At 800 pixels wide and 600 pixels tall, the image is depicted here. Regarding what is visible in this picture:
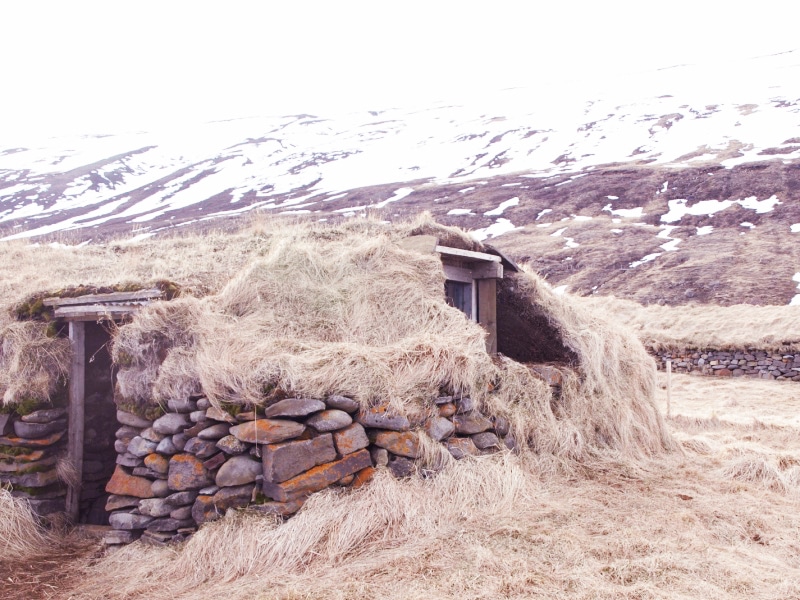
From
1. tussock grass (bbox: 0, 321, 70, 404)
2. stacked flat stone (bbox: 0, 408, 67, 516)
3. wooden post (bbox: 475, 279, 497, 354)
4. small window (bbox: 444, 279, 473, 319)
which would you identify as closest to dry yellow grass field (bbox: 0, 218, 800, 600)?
stacked flat stone (bbox: 0, 408, 67, 516)

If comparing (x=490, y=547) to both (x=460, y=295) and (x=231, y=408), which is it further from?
(x=460, y=295)

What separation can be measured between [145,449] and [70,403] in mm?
1602

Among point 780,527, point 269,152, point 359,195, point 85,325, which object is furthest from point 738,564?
point 269,152

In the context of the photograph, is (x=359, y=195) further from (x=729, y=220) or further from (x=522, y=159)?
(x=729, y=220)

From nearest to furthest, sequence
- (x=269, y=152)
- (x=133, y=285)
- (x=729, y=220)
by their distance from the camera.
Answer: (x=133, y=285) → (x=729, y=220) → (x=269, y=152)

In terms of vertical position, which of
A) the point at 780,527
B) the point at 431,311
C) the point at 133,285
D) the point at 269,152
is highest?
Answer: the point at 269,152

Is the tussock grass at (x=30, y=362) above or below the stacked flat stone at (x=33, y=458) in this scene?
above

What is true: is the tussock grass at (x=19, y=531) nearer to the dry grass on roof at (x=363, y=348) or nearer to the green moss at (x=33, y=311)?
the dry grass on roof at (x=363, y=348)

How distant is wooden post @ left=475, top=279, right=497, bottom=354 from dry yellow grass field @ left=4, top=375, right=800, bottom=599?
7.57 feet

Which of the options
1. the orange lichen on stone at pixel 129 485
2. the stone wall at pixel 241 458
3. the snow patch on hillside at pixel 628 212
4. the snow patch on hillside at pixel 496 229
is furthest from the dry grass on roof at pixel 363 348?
the snow patch on hillside at pixel 628 212

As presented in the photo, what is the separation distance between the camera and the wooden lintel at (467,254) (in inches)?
322

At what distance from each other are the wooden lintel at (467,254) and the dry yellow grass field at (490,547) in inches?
105

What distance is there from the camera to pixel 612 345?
9297 mm

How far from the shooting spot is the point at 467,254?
852cm
